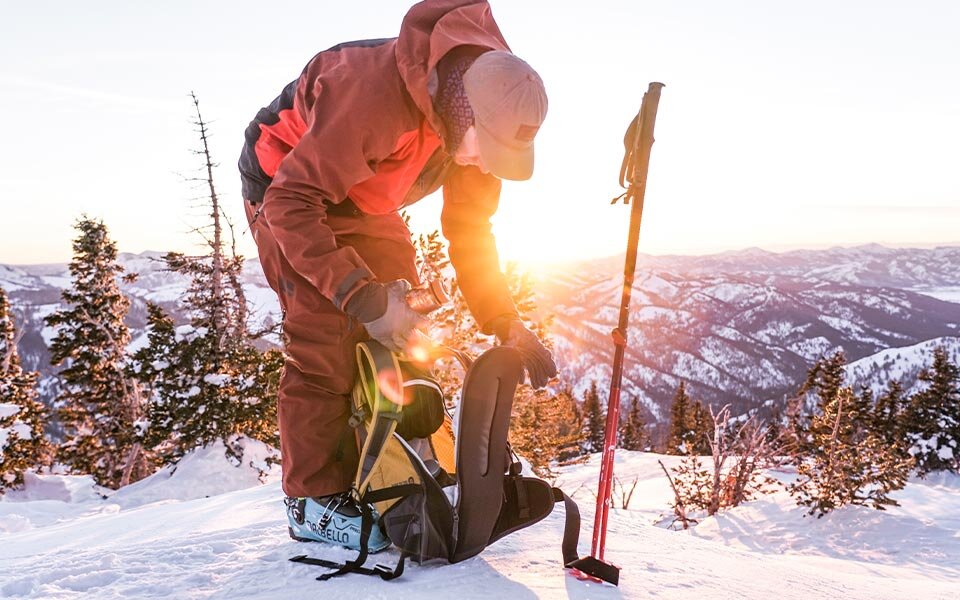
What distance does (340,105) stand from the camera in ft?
5.96

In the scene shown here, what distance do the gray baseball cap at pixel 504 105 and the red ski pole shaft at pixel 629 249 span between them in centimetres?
52

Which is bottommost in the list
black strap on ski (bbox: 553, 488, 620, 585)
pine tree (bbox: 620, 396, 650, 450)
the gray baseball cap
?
pine tree (bbox: 620, 396, 650, 450)

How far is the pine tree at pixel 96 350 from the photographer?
1906cm

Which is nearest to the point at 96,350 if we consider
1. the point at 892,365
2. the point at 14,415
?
the point at 14,415

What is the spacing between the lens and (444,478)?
201cm

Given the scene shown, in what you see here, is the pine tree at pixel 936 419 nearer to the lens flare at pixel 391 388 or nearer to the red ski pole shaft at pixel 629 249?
the red ski pole shaft at pixel 629 249

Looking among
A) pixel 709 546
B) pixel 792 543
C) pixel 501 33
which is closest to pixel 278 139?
pixel 501 33

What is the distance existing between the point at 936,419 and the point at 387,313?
37.9 metres

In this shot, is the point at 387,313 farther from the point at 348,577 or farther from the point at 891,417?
the point at 891,417

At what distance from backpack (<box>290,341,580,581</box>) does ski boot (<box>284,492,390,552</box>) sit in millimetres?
Result: 62

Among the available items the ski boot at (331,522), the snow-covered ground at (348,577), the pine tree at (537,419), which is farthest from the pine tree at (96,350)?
the ski boot at (331,522)

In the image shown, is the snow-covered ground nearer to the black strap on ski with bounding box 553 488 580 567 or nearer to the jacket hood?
the black strap on ski with bounding box 553 488 580 567

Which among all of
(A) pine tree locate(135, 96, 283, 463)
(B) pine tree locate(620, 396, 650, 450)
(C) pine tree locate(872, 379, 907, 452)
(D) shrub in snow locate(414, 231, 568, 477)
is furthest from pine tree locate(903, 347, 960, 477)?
(A) pine tree locate(135, 96, 283, 463)

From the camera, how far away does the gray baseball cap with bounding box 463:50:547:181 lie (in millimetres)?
1798
